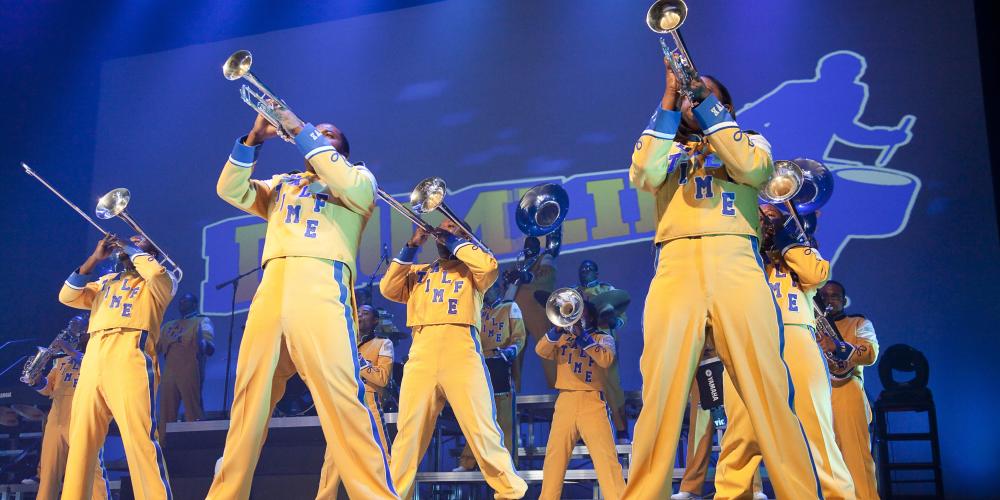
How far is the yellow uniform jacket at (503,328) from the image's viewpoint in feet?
29.1

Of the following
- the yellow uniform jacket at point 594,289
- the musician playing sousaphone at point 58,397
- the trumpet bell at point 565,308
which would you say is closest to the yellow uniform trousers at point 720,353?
the trumpet bell at point 565,308

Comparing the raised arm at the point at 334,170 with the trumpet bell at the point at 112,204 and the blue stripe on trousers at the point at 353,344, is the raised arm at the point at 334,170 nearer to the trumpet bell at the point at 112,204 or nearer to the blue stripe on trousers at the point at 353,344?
the blue stripe on trousers at the point at 353,344

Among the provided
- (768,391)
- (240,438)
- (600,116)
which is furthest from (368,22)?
(768,391)

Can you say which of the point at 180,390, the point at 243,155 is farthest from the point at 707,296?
the point at 180,390

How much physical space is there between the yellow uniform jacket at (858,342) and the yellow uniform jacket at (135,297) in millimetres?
5535

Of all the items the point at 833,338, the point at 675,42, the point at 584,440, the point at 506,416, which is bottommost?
the point at 584,440

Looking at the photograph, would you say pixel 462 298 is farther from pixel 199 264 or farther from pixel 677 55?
pixel 199 264

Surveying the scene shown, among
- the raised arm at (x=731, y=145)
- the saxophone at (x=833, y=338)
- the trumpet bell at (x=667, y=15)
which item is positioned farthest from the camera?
the saxophone at (x=833, y=338)

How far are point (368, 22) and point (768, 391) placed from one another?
30.5 feet

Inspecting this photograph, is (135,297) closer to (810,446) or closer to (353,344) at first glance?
(353,344)

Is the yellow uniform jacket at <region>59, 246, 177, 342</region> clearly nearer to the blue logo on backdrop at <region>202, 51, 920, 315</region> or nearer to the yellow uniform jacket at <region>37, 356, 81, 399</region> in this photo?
the yellow uniform jacket at <region>37, 356, 81, 399</region>

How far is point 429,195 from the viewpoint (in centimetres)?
680

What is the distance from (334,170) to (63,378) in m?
6.00

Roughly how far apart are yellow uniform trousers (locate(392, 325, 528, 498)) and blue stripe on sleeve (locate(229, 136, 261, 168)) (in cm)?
216
